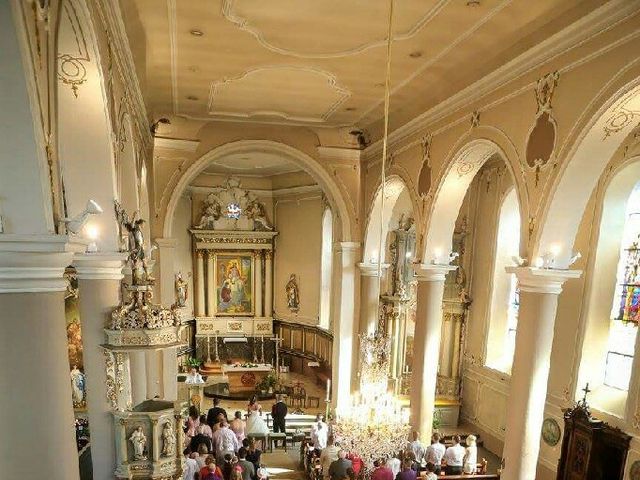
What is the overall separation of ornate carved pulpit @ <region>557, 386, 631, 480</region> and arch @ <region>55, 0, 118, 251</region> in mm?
8266

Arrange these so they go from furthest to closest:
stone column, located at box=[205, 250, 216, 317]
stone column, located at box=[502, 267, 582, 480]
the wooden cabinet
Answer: stone column, located at box=[205, 250, 216, 317] < the wooden cabinet < stone column, located at box=[502, 267, 582, 480]

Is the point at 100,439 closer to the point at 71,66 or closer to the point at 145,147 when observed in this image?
the point at 71,66

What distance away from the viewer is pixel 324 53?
7.38 meters

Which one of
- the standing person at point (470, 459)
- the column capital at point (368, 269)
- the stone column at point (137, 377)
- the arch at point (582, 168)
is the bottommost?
the standing person at point (470, 459)

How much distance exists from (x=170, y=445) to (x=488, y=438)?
30.0 ft

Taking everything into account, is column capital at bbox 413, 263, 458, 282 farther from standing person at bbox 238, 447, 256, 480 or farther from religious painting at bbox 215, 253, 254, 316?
religious painting at bbox 215, 253, 254, 316

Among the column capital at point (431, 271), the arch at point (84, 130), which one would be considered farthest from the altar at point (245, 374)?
the arch at point (84, 130)


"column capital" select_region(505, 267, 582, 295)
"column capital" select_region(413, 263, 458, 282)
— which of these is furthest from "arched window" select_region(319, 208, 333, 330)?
"column capital" select_region(505, 267, 582, 295)

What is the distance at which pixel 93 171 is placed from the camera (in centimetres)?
524

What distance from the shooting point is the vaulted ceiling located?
588cm

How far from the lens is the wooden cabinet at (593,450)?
8.48 metres

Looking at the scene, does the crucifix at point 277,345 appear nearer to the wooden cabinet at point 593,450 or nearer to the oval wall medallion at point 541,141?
the wooden cabinet at point 593,450

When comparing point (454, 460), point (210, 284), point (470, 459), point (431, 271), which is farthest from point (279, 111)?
point (210, 284)

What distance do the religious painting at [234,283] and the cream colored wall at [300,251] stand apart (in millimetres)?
1060
